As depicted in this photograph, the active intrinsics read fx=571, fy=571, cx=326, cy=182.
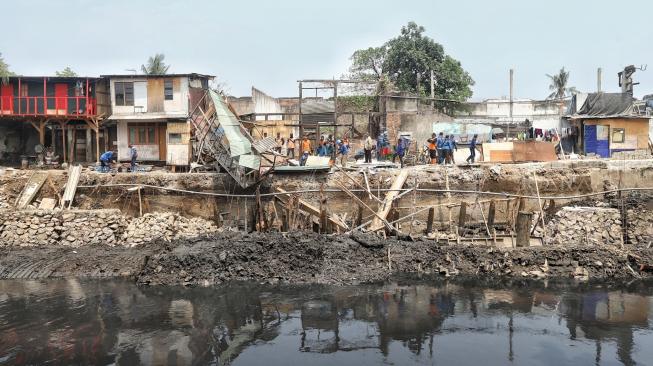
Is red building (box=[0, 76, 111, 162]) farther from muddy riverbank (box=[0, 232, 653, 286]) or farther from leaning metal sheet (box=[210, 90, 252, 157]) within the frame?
muddy riverbank (box=[0, 232, 653, 286])

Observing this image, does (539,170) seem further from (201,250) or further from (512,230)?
(201,250)

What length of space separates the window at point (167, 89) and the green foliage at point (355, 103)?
425 inches

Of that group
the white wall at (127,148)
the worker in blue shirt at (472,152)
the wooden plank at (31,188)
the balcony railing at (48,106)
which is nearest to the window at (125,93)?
the white wall at (127,148)

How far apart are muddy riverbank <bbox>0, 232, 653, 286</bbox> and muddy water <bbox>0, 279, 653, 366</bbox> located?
0.66m

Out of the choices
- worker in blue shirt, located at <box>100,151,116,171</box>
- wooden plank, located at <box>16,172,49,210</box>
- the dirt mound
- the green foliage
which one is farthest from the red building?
the dirt mound

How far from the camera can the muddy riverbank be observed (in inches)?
714

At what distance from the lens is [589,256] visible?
18.4 metres

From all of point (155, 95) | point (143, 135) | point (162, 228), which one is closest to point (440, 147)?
point (162, 228)

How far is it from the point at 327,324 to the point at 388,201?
7.74 m

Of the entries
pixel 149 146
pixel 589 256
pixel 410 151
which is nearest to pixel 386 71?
pixel 410 151

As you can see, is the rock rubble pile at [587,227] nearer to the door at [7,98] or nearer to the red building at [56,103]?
the red building at [56,103]

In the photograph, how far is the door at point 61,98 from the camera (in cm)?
3027

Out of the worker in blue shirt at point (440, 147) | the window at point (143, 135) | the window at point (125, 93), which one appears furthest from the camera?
the window at point (143, 135)

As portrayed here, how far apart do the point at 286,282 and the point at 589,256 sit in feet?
32.0
